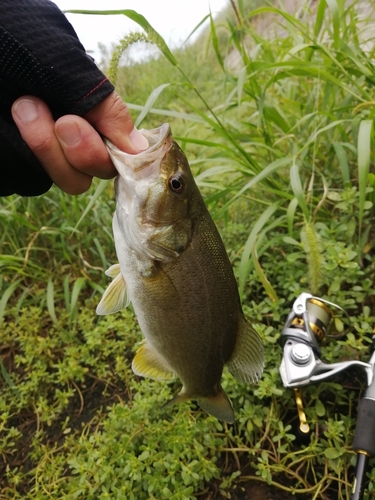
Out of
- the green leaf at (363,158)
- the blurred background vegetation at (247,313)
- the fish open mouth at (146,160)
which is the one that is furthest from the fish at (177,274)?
the green leaf at (363,158)

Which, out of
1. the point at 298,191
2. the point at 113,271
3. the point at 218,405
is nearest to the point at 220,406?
the point at 218,405

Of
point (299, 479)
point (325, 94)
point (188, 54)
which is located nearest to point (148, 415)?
point (299, 479)

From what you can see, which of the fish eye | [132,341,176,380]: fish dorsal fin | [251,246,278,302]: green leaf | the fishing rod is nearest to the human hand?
the fish eye

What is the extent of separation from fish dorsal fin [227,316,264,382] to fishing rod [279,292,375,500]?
19cm

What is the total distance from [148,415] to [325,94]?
1.97 meters

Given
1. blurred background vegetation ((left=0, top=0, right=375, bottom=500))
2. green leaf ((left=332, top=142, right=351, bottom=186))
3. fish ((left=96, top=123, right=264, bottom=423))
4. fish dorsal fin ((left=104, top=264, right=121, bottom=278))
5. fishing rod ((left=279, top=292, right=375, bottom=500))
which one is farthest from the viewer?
green leaf ((left=332, top=142, right=351, bottom=186))

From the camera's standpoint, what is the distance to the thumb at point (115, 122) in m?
1.09

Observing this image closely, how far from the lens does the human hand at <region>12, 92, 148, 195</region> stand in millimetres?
1041

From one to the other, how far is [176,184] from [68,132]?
14.2 inches

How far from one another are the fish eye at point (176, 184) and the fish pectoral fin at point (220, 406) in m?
0.79

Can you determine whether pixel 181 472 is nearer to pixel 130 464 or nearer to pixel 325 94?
pixel 130 464

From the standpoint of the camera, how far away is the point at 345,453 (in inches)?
61.6

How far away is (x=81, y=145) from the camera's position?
1.08 metres

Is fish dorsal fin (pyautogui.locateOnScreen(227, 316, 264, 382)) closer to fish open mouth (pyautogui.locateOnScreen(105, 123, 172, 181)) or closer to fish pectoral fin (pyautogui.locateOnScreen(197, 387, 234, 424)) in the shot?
fish pectoral fin (pyautogui.locateOnScreen(197, 387, 234, 424))
